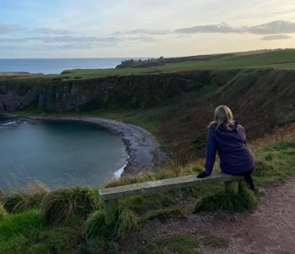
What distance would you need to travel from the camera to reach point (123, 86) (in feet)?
252

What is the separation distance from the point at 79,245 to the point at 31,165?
118 feet

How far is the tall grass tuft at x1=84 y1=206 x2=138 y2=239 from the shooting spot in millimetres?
5656

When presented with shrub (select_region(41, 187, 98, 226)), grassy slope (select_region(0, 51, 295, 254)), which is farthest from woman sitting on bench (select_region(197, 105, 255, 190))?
shrub (select_region(41, 187, 98, 226))

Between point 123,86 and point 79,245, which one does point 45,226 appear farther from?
point 123,86

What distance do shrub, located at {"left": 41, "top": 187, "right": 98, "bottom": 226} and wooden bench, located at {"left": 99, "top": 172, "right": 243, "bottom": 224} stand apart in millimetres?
1000

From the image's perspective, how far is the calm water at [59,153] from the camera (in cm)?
3353

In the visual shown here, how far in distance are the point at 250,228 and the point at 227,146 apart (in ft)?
5.26

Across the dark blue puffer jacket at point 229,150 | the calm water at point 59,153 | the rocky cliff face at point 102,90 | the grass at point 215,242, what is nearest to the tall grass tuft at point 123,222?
the grass at point 215,242

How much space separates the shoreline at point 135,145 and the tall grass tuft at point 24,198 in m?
15.6

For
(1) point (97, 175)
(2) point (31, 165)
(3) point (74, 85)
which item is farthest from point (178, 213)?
(3) point (74, 85)

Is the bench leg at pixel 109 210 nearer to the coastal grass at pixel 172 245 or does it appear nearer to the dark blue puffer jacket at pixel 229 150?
the coastal grass at pixel 172 245

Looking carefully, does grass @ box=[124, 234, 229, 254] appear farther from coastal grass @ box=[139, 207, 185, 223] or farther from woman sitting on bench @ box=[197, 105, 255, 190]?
woman sitting on bench @ box=[197, 105, 255, 190]

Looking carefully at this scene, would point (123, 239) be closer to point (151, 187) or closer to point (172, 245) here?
point (172, 245)

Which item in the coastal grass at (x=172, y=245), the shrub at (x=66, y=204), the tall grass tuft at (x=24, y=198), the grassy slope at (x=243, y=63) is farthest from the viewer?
the grassy slope at (x=243, y=63)
